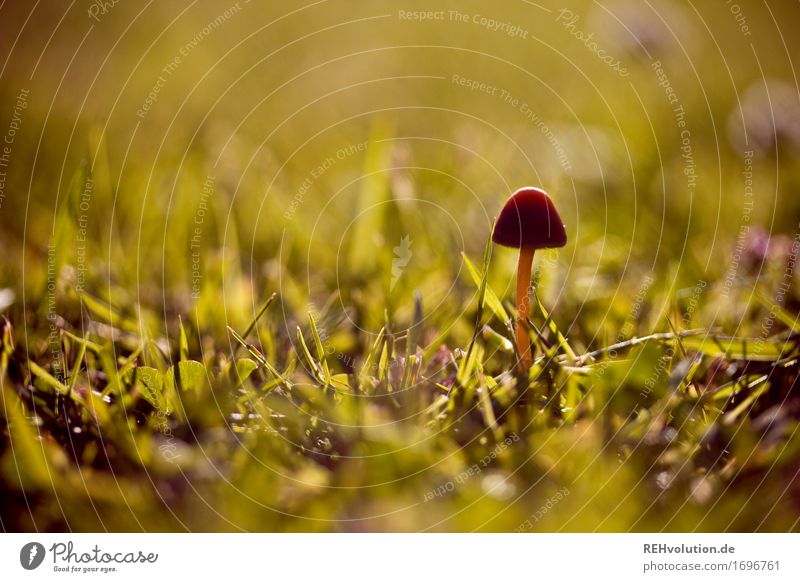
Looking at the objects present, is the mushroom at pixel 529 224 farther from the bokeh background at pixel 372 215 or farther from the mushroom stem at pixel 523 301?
the bokeh background at pixel 372 215

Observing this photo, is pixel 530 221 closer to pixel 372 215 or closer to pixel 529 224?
pixel 529 224

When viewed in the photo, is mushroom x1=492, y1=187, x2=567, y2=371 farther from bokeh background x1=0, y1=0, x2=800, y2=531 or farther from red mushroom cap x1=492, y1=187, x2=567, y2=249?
bokeh background x1=0, y1=0, x2=800, y2=531

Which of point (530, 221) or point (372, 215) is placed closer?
point (530, 221)

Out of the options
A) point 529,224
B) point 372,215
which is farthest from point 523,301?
point 372,215

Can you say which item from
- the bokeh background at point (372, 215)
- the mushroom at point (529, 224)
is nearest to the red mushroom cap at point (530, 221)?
the mushroom at point (529, 224)
